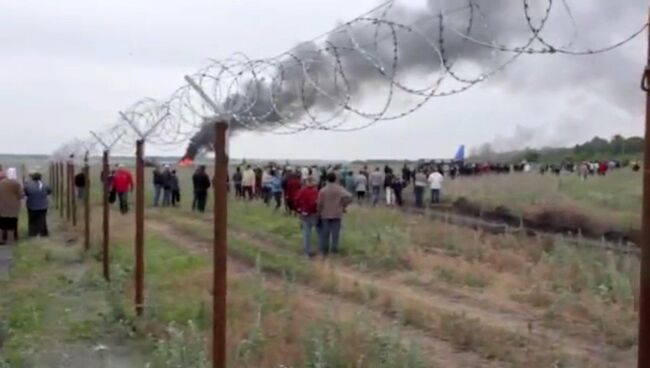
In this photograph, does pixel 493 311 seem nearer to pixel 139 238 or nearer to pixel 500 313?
pixel 500 313

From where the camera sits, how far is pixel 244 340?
27.5 ft

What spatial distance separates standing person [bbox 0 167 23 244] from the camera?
18750mm

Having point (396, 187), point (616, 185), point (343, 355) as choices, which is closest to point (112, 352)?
point (343, 355)

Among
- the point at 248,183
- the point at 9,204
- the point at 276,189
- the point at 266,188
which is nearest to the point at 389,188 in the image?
the point at 248,183

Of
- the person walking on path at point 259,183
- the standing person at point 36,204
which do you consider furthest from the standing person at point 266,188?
the standing person at point 36,204

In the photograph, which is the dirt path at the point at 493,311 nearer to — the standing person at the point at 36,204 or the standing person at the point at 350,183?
the standing person at the point at 36,204

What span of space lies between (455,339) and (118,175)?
18355 mm

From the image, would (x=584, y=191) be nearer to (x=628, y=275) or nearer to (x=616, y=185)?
(x=616, y=185)

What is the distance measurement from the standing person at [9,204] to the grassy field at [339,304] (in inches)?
28.8

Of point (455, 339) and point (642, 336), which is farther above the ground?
point (642, 336)

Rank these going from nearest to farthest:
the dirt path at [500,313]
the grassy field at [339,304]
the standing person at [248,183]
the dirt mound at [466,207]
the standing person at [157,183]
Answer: the grassy field at [339,304], the dirt path at [500,313], the standing person at [157,183], the dirt mound at [466,207], the standing person at [248,183]

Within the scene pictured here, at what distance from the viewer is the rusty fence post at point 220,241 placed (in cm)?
653

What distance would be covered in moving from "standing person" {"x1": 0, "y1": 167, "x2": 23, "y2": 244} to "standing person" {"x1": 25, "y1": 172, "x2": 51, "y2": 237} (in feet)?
1.93

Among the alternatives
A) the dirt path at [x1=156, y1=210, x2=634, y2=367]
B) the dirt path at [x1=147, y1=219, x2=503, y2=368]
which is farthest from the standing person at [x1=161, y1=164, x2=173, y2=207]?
the dirt path at [x1=156, y1=210, x2=634, y2=367]
